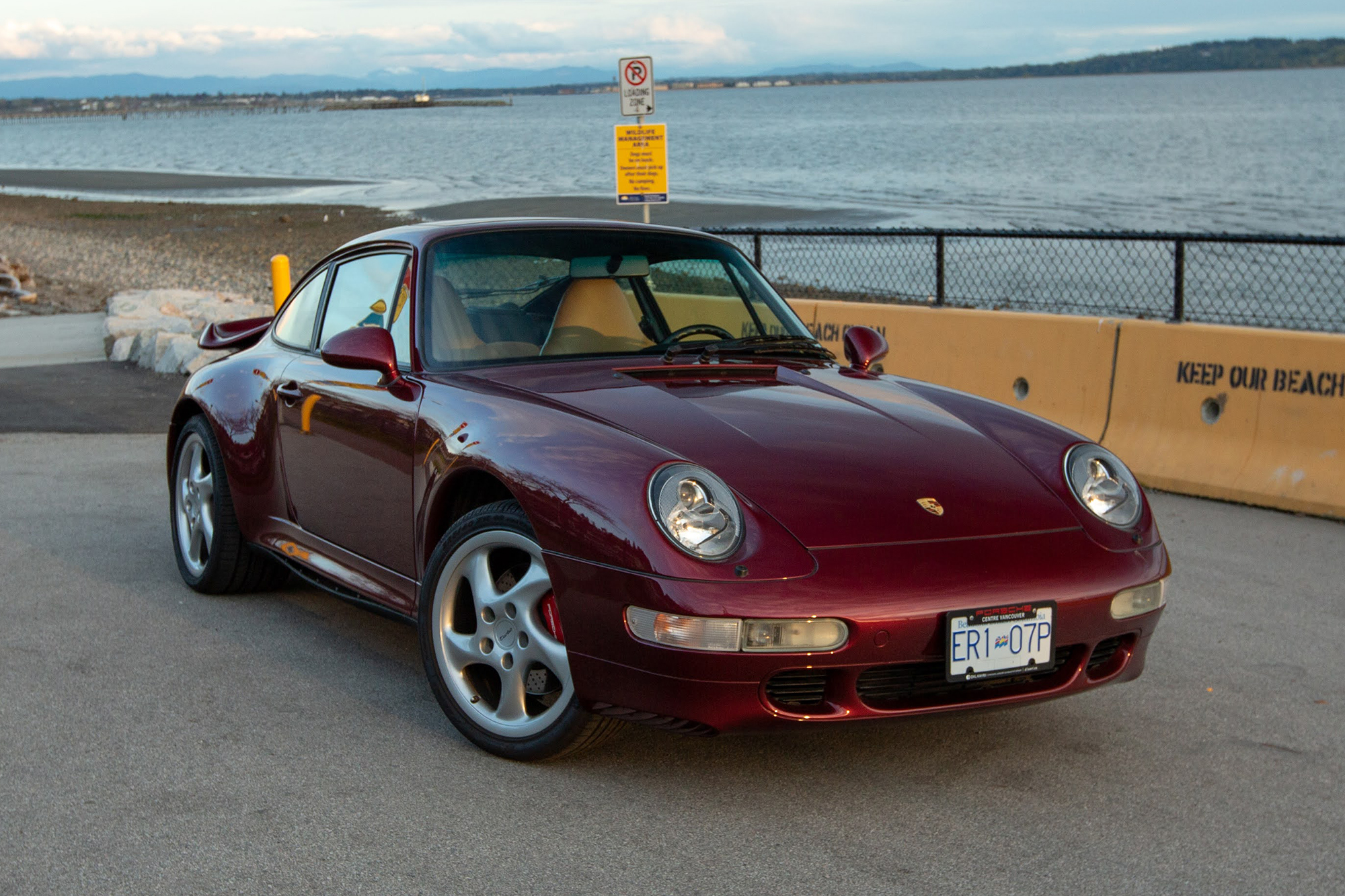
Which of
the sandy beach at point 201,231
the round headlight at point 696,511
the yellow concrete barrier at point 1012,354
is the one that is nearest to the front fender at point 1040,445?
the round headlight at point 696,511

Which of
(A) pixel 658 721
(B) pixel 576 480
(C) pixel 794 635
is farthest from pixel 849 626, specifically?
(B) pixel 576 480

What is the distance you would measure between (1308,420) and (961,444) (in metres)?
4.01

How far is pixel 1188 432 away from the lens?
7473 mm

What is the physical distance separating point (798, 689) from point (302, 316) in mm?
2826

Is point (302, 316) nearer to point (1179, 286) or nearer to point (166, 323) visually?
point (1179, 286)

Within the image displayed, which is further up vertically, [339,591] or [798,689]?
[798,689]

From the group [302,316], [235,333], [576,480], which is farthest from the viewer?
[235,333]

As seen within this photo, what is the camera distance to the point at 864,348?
4844mm

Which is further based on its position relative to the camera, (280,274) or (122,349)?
(280,274)

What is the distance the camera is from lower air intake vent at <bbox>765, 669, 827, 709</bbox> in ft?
10.7

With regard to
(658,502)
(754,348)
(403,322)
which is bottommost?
(658,502)

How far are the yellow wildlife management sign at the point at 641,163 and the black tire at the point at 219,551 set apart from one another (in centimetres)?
727

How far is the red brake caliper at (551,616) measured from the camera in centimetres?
354

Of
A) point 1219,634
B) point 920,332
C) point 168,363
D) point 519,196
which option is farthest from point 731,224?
point 1219,634
